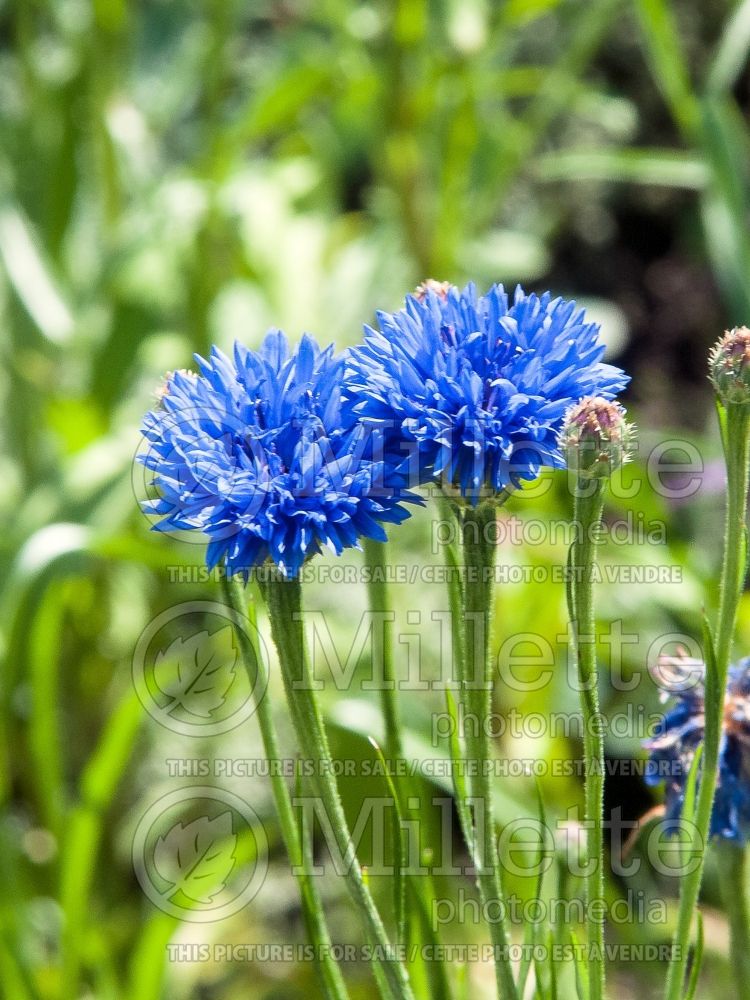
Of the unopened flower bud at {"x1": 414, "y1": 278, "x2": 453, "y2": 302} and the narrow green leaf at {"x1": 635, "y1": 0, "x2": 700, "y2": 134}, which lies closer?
the unopened flower bud at {"x1": 414, "y1": 278, "x2": 453, "y2": 302}

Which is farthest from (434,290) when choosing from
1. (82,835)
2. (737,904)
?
(82,835)

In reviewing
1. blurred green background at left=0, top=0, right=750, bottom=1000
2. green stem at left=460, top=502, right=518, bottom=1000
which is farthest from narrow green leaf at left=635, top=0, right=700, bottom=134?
green stem at left=460, top=502, right=518, bottom=1000

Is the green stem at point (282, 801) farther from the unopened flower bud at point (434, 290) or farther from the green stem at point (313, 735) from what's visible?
the unopened flower bud at point (434, 290)

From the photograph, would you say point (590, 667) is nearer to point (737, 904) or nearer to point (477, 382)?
point (477, 382)

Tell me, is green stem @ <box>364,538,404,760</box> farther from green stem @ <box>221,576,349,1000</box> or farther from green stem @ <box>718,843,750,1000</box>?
green stem @ <box>718,843,750,1000</box>

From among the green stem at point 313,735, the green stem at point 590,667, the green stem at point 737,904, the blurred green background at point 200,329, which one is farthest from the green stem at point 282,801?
the blurred green background at point 200,329

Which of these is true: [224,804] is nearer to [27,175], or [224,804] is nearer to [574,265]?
[27,175]

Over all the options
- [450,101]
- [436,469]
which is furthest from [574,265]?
[436,469]
